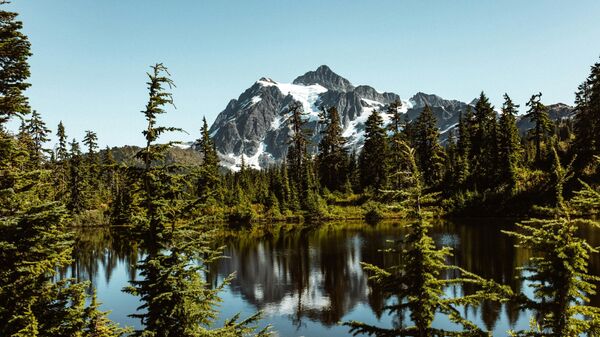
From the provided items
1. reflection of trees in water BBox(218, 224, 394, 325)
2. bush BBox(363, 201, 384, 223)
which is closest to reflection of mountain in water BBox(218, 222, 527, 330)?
reflection of trees in water BBox(218, 224, 394, 325)

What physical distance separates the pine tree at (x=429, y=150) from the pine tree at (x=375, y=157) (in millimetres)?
7099

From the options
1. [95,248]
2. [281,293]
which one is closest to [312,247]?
[281,293]

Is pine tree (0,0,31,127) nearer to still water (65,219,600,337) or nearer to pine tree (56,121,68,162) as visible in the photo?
still water (65,219,600,337)

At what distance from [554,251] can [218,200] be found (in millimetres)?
83624

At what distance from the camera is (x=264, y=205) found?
92188 mm

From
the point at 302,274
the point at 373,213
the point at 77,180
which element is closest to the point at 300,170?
the point at 373,213

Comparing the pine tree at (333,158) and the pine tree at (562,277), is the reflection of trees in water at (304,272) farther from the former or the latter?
the pine tree at (333,158)

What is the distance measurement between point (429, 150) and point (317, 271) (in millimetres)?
55897

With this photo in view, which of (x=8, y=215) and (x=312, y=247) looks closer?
(x=8, y=215)

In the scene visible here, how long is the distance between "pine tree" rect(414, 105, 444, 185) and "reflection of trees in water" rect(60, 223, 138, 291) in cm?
5070

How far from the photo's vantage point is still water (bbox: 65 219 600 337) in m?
29.5

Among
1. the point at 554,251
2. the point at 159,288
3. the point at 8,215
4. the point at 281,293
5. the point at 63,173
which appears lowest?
the point at 281,293

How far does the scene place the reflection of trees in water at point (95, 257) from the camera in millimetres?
46719

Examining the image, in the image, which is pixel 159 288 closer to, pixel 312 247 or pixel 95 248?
pixel 312 247
